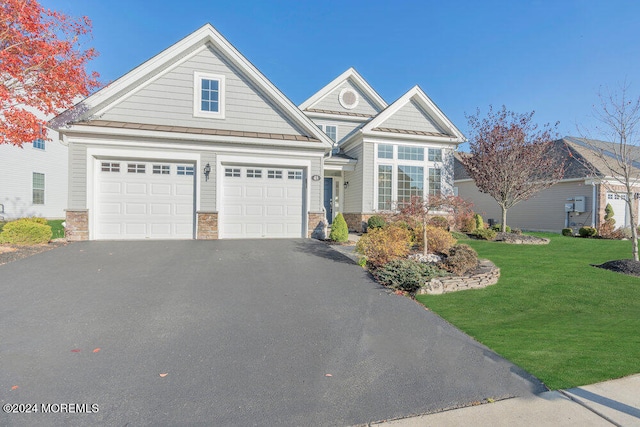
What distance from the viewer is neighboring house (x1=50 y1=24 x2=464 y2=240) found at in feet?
33.3

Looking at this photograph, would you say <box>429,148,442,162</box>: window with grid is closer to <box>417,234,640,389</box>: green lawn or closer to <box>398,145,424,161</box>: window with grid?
<box>398,145,424,161</box>: window with grid

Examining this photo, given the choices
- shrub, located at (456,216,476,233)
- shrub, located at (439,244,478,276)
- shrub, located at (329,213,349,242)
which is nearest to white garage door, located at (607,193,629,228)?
shrub, located at (456,216,476,233)

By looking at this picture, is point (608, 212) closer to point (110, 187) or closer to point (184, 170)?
point (184, 170)

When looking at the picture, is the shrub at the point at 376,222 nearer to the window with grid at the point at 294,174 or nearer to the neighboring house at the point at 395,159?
the neighboring house at the point at 395,159

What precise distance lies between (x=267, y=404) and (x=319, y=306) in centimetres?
249

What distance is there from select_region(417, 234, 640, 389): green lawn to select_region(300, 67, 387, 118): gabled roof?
12.0 meters

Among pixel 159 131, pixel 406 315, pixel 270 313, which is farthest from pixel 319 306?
pixel 159 131

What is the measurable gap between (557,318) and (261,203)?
9128 millimetres

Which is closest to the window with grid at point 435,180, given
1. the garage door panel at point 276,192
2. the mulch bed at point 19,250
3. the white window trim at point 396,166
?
the white window trim at point 396,166

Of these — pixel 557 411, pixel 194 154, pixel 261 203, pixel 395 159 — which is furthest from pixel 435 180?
pixel 557 411

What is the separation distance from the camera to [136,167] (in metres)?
10.5

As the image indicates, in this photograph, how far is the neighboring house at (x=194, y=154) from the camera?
1015 centimetres

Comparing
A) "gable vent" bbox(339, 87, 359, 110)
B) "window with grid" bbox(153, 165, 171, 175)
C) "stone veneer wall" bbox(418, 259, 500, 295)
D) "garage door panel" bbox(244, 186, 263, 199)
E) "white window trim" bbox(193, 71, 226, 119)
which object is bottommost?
"stone veneer wall" bbox(418, 259, 500, 295)

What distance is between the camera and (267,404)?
2707 mm
